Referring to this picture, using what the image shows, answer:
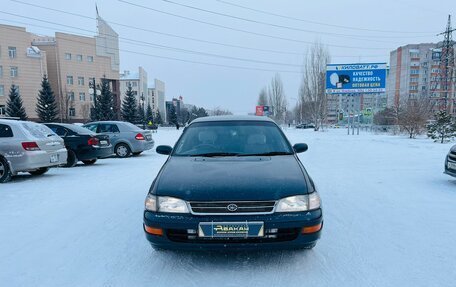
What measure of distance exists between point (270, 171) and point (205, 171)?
668 mm

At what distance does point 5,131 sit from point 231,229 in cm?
A: 678

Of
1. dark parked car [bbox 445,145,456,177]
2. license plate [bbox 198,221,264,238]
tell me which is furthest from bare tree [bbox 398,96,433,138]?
license plate [bbox 198,221,264,238]

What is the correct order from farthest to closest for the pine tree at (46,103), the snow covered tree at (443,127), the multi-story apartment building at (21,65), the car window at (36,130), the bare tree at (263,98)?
1. the bare tree at (263,98)
2. the multi-story apartment building at (21,65)
3. the pine tree at (46,103)
4. the snow covered tree at (443,127)
5. the car window at (36,130)

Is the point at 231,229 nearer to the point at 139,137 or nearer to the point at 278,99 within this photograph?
the point at 139,137

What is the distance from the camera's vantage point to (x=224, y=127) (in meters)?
4.37

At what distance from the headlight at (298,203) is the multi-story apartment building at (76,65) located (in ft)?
182

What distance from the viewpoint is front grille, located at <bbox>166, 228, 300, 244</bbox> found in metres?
2.71

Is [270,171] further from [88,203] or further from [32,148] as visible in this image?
[32,148]

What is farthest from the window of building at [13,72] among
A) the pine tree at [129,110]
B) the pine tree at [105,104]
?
the pine tree at [129,110]

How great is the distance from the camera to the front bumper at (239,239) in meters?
2.70

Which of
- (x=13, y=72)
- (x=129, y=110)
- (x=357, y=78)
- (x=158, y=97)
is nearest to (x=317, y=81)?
(x=357, y=78)

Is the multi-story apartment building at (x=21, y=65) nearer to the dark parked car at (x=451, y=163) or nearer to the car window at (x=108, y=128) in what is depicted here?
the car window at (x=108, y=128)

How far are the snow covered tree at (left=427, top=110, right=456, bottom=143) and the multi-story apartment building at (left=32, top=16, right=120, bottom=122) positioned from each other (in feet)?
162

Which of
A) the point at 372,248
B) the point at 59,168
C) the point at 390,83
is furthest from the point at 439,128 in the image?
the point at 390,83
